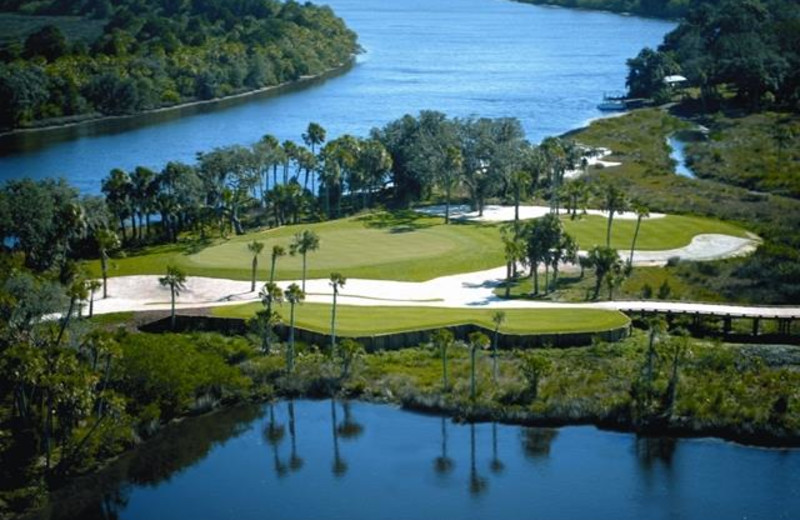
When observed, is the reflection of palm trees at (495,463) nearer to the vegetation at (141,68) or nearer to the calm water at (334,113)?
the calm water at (334,113)

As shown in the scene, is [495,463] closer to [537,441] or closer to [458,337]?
[537,441]

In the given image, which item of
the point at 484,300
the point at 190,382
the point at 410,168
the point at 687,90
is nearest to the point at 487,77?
the point at 687,90

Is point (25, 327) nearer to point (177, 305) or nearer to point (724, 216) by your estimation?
point (177, 305)

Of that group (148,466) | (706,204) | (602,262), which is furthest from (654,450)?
(706,204)

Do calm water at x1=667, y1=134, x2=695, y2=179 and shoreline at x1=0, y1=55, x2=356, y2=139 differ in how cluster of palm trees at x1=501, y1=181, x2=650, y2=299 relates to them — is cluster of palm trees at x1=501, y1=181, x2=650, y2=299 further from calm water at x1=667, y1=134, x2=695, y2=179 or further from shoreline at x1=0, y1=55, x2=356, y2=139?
shoreline at x1=0, y1=55, x2=356, y2=139

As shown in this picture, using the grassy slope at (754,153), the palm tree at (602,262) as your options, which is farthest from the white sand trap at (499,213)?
the palm tree at (602,262)
